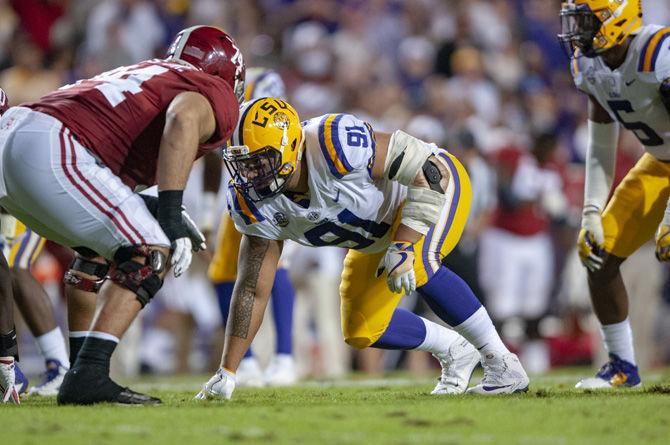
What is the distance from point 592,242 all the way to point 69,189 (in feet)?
9.11

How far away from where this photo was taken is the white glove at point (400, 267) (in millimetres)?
4871

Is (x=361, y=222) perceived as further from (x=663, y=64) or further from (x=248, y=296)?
(x=663, y=64)

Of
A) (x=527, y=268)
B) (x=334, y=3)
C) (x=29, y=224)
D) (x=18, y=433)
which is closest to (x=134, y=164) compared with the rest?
(x=29, y=224)

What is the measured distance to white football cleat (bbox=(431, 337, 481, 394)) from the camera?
18.1 feet

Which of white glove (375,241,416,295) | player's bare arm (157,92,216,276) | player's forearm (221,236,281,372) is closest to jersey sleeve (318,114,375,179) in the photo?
white glove (375,241,416,295)

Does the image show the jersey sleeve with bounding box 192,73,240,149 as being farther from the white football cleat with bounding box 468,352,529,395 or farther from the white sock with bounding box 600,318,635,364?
the white sock with bounding box 600,318,635,364

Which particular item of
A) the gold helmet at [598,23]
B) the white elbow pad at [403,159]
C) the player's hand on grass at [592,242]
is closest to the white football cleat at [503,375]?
the player's hand on grass at [592,242]

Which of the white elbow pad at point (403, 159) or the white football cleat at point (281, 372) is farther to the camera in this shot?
the white football cleat at point (281, 372)

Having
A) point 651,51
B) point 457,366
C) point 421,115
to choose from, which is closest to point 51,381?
point 457,366

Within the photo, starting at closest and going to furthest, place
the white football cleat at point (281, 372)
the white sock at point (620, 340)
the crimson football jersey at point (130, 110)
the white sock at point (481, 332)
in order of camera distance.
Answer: the crimson football jersey at point (130, 110) → the white sock at point (481, 332) → the white sock at point (620, 340) → the white football cleat at point (281, 372)

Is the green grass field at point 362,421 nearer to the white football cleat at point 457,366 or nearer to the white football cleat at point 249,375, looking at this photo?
the white football cleat at point 457,366

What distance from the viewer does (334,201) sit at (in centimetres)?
509

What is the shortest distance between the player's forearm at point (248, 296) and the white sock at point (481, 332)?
96 centimetres

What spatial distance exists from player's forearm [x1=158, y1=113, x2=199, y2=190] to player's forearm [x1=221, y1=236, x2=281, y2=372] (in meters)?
0.76
